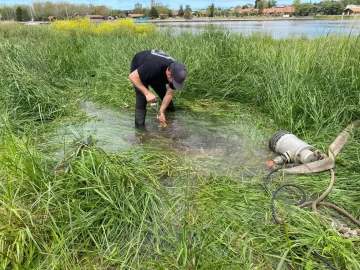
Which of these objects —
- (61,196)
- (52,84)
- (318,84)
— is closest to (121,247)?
(61,196)

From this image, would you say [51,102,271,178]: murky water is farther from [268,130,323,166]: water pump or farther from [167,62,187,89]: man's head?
[167,62,187,89]: man's head

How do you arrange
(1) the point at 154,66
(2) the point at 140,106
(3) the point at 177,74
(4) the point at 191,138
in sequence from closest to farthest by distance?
(3) the point at 177,74 < (1) the point at 154,66 < (4) the point at 191,138 < (2) the point at 140,106

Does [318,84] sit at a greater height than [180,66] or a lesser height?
lesser

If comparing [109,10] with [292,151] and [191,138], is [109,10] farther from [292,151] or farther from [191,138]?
[292,151]

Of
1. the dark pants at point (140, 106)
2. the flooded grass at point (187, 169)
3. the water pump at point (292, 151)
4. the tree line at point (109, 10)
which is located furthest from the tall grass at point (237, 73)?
the tree line at point (109, 10)

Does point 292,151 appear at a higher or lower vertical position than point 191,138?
higher

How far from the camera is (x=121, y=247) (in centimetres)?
192

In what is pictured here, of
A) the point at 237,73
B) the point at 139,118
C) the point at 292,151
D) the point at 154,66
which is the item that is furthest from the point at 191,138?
the point at 237,73

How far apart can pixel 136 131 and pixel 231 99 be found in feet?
6.27

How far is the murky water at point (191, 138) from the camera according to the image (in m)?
3.02

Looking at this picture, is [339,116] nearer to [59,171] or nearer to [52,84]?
[59,171]

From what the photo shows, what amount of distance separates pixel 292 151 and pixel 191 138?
1272 millimetres

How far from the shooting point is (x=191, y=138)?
3625 millimetres

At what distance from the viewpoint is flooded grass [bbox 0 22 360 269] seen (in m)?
1.82
